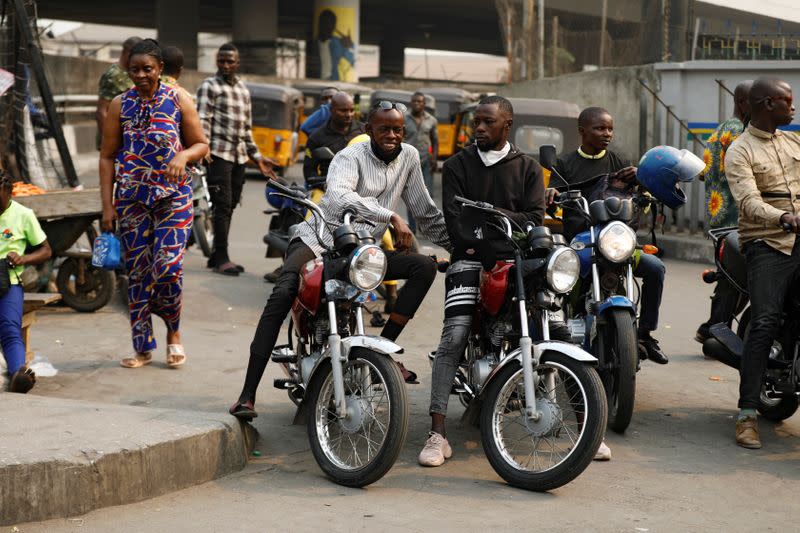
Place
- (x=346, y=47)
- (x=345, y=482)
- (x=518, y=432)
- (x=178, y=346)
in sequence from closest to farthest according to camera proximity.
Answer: (x=345, y=482) → (x=518, y=432) → (x=178, y=346) → (x=346, y=47)

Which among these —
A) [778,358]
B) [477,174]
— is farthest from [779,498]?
[477,174]

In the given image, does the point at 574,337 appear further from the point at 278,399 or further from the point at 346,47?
the point at 346,47

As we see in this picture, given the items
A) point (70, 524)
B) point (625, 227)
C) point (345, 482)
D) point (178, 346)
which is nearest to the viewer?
point (70, 524)

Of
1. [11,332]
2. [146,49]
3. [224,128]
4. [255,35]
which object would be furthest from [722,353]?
[255,35]

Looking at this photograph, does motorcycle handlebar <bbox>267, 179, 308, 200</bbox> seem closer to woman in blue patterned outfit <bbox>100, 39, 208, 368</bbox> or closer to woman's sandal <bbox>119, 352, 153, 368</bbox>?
woman in blue patterned outfit <bbox>100, 39, 208, 368</bbox>

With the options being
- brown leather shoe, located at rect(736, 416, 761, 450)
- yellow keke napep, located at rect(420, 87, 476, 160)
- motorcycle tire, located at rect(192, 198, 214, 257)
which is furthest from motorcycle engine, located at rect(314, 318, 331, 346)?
yellow keke napep, located at rect(420, 87, 476, 160)

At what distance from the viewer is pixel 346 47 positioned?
54750mm

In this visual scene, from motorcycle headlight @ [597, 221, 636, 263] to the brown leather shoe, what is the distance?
3.35 feet

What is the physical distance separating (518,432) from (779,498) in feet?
3.90

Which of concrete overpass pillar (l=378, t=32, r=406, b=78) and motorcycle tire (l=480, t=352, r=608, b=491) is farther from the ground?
concrete overpass pillar (l=378, t=32, r=406, b=78)

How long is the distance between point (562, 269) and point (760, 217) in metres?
1.24

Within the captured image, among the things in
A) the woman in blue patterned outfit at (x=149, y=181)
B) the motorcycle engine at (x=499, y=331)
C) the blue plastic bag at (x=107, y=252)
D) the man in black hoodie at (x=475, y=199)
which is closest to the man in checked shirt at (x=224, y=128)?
the blue plastic bag at (x=107, y=252)

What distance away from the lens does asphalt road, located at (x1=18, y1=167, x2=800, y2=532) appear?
479 cm

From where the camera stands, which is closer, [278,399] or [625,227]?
[625,227]
